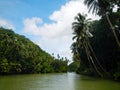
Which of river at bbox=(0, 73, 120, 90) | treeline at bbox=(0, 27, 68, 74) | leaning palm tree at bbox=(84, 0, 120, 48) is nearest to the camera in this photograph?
river at bbox=(0, 73, 120, 90)

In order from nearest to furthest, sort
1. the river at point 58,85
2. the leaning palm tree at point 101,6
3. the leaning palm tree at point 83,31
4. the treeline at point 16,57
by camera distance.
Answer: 1. the river at point 58,85
2. the leaning palm tree at point 101,6
3. the leaning palm tree at point 83,31
4. the treeline at point 16,57

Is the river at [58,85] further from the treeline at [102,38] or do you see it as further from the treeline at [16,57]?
the treeline at [16,57]

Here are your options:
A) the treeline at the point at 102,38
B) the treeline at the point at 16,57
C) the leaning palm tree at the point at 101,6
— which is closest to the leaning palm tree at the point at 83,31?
the treeline at the point at 102,38

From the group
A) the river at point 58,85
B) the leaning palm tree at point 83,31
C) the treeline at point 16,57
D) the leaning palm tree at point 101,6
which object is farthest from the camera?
the treeline at point 16,57

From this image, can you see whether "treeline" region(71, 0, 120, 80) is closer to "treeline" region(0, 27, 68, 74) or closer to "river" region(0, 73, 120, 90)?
"river" region(0, 73, 120, 90)

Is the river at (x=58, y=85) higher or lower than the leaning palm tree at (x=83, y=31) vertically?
lower

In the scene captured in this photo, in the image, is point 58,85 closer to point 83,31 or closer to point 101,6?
point 101,6

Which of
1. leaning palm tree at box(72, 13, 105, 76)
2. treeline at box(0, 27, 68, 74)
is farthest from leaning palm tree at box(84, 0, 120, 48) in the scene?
treeline at box(0, 27, 68, 74)

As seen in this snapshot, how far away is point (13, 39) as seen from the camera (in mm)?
71688

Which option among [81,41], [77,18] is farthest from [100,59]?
[77,18]

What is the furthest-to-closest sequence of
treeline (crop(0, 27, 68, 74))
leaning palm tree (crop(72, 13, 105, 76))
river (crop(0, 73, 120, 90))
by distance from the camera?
treeline (crop(0, 27, 68, 74)) < leaning palm tree (crop(72, 13, 105, 76)) < river (crop(0, 73, 120, 90))

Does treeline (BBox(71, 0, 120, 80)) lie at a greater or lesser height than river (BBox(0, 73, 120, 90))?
greater

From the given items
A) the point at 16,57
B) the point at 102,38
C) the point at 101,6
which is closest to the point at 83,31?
the point at 102,38

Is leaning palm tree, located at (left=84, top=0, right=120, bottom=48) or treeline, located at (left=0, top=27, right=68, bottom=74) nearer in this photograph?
leaning palm tree, located at (left=84, top=0, right=120, bottom=48)
